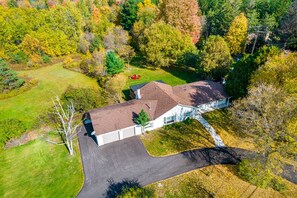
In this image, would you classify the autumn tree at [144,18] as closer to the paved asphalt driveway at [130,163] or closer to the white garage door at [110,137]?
the white garage door at [110,137]

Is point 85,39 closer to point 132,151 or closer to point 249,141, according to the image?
point 132,151

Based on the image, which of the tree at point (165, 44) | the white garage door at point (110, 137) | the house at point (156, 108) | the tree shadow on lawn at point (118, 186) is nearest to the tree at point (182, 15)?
the tree at point (165, 44)

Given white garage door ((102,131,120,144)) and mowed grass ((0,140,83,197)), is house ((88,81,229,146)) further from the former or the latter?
mowed grass ((0,140,83,197))

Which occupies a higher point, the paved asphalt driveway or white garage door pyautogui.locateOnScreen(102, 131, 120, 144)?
white garage door pyautogui.locateOnScreen(102, 131, 120, 144)

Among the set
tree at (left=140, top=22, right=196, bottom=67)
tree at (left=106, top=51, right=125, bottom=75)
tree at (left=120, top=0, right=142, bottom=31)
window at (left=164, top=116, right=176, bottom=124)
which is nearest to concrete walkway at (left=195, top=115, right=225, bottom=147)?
window at (left=164, top=116, right=176, bottom=124)

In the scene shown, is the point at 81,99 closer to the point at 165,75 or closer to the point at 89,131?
the point at 89,131

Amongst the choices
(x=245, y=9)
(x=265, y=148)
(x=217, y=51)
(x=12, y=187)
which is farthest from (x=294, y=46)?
(x=12, y=187)

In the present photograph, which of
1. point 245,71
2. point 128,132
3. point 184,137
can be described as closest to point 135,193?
point 128,132
